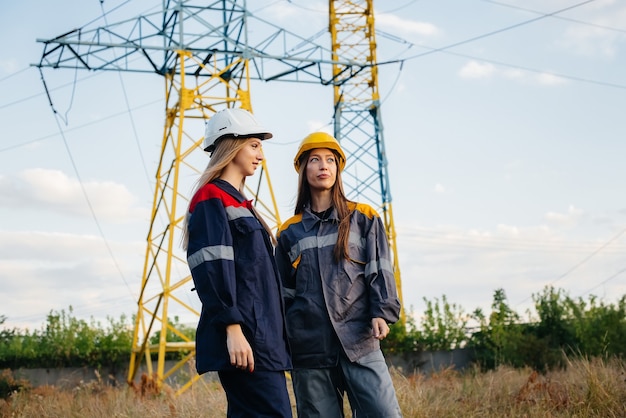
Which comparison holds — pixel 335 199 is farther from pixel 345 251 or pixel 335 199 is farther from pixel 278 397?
pixel 278 397

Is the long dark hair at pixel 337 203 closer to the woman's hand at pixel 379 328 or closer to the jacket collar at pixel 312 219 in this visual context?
the jacket collar at pixel 312 219

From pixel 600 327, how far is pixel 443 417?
7.79 meters

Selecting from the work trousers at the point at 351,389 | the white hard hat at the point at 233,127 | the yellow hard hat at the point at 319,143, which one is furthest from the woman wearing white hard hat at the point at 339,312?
the white hard hat at the point at 233,127

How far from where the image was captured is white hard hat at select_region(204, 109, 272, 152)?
3203 mm

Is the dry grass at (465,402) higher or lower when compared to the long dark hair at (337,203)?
lower

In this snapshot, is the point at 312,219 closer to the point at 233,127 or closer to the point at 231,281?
the point at 233,127

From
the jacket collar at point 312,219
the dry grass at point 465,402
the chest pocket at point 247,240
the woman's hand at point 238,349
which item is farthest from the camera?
the dry grass at point 465,402

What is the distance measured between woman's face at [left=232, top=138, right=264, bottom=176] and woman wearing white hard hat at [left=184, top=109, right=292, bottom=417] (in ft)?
0.36

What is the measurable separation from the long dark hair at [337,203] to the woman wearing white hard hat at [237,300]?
0.48 m

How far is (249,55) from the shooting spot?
1113 cm

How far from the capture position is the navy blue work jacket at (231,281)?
2.82 metres

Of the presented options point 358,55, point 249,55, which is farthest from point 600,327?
point 358,55

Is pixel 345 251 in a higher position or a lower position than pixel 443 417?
higher

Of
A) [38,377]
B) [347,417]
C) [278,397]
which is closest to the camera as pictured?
[278,397]
